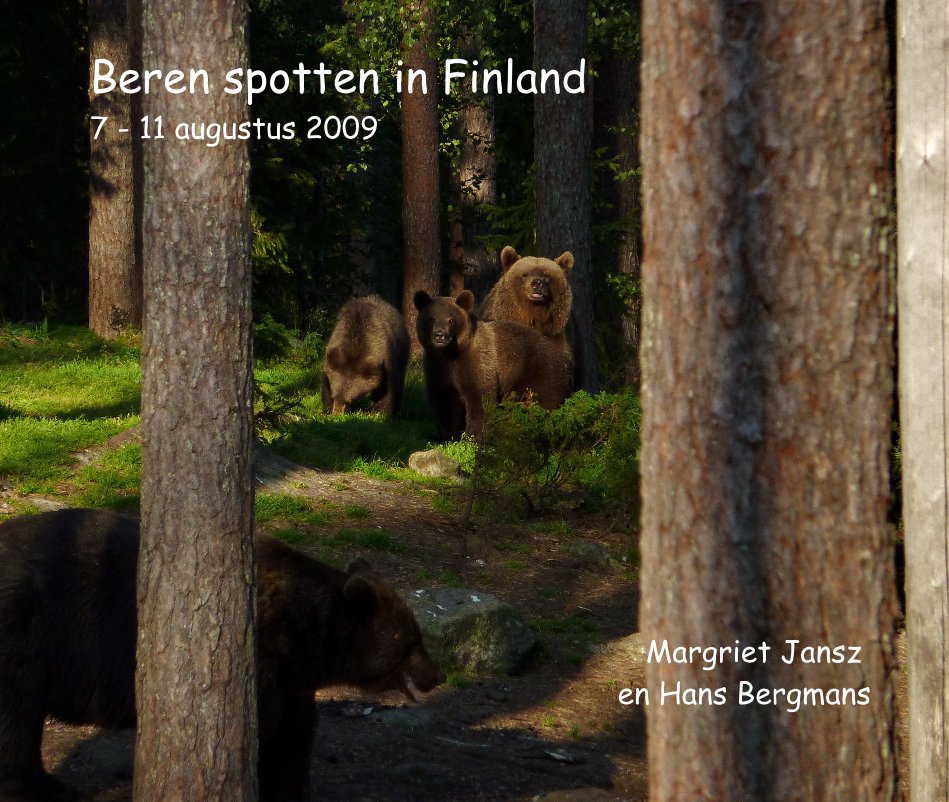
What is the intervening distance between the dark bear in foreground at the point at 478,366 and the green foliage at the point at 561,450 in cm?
273

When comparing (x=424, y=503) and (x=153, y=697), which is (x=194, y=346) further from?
(x=424, y=503)

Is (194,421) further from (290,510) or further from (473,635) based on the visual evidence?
(290,510)

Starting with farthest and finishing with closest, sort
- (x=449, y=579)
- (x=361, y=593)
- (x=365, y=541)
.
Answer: (x=365, y=541), (x=449, y=579), (x=361, y=593)

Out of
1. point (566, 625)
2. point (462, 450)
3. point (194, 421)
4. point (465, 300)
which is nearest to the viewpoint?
point (194, 421)

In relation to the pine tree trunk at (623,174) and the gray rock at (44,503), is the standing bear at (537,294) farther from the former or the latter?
the gray rock at (44,503)

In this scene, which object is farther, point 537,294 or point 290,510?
point 537,294

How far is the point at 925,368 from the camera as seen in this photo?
371 centimetres

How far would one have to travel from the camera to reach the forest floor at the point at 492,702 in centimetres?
675

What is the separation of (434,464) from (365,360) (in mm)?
3534

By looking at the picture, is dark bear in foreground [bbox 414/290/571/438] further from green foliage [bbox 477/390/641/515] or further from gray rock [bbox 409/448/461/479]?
green foliage [bbox 477/390/641/515]

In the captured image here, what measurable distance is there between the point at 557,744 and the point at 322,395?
10515mm

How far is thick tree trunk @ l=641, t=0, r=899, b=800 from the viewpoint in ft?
10.5

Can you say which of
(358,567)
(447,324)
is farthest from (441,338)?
(358,567)

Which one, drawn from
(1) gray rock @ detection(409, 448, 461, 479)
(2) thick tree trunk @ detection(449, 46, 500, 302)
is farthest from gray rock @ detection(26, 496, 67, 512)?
(2) thick tree trunk @ detection(449, 46, 500, 302)
